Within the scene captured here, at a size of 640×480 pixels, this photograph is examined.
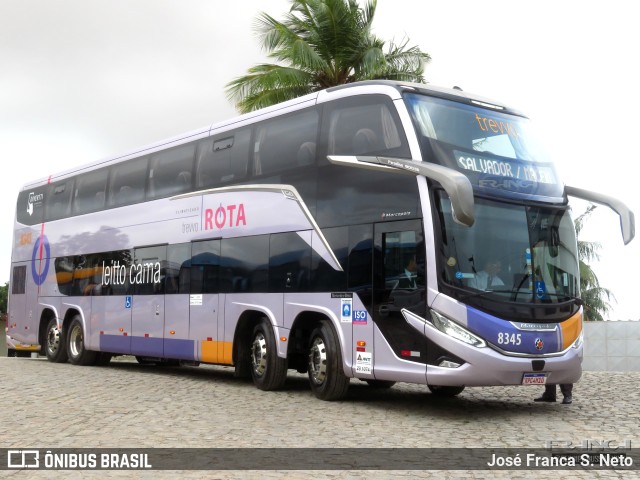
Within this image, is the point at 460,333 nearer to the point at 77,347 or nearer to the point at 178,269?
the point at 178,269

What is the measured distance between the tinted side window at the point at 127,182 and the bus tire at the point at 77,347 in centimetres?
341

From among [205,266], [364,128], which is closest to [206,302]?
[205,266]

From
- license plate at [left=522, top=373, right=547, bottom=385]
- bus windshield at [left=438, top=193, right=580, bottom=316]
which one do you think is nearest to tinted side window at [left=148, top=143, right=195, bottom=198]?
bus windshield at [left=438, top=193, right=580, bottom=316]

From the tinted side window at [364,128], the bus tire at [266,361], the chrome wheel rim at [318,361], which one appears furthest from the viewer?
the bus tire at [266,361]

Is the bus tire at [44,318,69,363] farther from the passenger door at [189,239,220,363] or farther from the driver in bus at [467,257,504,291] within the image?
the driver in bus at [467,257,504,291]

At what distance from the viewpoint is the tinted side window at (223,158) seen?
1614 centimetres

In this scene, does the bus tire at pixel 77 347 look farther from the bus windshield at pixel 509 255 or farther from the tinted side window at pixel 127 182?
the bus windshield at pixel 509 255

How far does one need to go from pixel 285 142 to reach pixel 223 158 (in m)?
1.97

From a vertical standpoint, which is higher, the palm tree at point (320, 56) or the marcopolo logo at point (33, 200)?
the palm tree at point (320, 56)

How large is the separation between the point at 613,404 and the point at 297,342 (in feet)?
15.5

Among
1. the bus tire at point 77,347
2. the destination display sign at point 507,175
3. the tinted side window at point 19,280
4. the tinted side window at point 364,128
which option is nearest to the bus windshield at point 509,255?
the destination display sign at point 507,175

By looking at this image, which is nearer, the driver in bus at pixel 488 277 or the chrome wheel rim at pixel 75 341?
the driver in bus at pixel 488 277

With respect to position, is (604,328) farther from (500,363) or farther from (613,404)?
(500,363)

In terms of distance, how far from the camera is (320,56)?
30047mm
